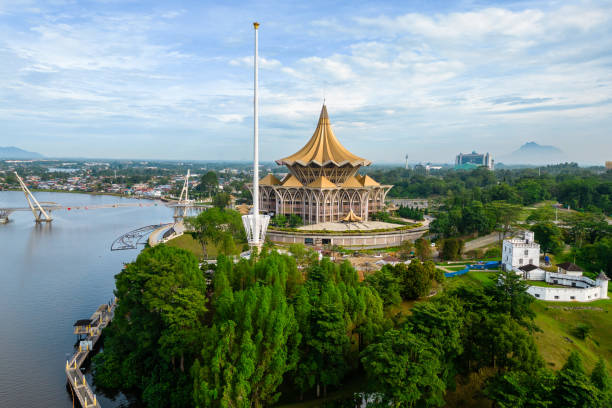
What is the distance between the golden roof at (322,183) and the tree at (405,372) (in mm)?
31570

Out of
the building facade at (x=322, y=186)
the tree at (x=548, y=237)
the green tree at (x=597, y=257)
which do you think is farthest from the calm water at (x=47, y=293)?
the tree at (x=548, y=237)

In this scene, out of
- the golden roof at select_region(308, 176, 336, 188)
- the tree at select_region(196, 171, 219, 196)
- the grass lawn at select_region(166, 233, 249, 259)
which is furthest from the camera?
the tree at select_region(196, 171, 219, 196)

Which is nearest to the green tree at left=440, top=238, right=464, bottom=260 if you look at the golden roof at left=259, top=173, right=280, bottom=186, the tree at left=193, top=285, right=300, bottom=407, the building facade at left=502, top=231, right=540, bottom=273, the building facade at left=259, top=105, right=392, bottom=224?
the building facade at left=502, top=231, right=540, bottom=273

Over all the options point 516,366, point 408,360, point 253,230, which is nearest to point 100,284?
point 253,230

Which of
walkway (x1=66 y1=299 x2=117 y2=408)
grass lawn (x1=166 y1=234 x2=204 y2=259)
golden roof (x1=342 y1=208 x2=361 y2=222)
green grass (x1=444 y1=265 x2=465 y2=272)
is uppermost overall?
golden roof (x1=342 y1=208 x2=361 y2=222)

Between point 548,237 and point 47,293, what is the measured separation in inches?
1386

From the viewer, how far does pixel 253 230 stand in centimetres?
2652

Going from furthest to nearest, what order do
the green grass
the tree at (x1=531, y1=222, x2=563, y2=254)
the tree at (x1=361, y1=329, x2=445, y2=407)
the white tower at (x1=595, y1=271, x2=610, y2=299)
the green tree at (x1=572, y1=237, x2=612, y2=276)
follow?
the tree at (x1=531, y1=222, x2=563, y2=254) → the green grass → the green tree at (x1=572, y1=237, x2=612, y2=276) → the white tower at (x1=595, y1=271, x2=610, y2=299) → the tree at (x1=361, y1=329, x2=445, y2=407)

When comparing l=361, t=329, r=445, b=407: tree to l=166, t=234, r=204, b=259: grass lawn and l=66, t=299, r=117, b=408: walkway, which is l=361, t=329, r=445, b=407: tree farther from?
l=166, t=234, r=204, b=259: grass lawn

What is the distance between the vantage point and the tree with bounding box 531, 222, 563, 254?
2989 cm

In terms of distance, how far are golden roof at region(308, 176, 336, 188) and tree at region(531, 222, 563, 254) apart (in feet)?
65.6

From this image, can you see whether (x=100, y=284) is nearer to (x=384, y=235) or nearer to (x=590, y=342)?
(x=384, y=235)

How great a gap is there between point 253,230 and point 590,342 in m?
18.6

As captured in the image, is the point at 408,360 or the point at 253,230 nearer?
the point at 408,360
